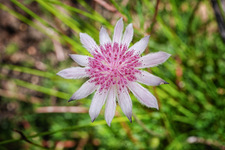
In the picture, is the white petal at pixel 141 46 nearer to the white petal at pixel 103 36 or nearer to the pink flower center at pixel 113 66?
the pink flower center at pixel 113 66

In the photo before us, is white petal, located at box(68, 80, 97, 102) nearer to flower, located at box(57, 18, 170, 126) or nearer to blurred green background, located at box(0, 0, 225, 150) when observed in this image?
flower, located at box(57, 18, 170, 126)

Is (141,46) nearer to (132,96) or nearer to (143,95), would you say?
(143,95)

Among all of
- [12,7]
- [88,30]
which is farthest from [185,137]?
[12,7]

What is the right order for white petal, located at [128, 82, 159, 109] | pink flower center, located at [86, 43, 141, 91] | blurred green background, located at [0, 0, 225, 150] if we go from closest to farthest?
white petal, located at [128, 82, 159, 109], pink flower center, located at [86, 43, 141, 91], blurred green background, located at [0, 0, 225, 150]

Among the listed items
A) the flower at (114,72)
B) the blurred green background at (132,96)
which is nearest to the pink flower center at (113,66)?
the flower at (114,72)

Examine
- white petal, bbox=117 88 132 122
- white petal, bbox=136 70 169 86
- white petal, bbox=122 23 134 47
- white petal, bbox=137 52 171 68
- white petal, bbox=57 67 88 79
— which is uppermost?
white petal, bbox=122 23 134 47

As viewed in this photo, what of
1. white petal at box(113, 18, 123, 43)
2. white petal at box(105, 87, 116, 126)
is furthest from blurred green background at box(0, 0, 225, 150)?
white petal at box(105, 87, 116, 126)
